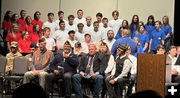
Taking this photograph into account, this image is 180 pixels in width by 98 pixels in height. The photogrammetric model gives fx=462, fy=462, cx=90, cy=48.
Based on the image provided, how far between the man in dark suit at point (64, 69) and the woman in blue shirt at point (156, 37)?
12.8 feet

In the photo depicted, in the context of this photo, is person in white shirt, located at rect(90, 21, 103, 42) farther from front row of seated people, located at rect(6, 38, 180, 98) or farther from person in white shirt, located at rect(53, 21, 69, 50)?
front row of seated people, located at rect(6, 38, 180, 98)

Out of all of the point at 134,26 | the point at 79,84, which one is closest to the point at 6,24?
the point at 134,26

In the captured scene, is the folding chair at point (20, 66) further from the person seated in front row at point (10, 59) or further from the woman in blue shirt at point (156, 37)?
the woman in blue shirt at point (156, 37)

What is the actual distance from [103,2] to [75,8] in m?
0.95

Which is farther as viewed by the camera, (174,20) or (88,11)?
(88,11)

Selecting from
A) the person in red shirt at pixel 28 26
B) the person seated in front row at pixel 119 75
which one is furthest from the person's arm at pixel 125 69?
the person in red shirt at pixel 28 26

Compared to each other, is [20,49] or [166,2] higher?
[166,2]

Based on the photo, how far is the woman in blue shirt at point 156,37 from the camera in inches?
504

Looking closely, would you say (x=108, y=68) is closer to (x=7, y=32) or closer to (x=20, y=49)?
(x=20, y=49)

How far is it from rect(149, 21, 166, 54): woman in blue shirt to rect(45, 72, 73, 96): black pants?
13.5ft

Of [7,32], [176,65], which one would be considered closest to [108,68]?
[176,65]

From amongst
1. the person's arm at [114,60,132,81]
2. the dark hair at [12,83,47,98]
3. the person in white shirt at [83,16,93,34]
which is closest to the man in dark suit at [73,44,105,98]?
the person's arm at [114,60,132,81]

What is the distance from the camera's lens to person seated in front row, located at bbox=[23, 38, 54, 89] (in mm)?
9469

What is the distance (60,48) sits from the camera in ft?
38.9
